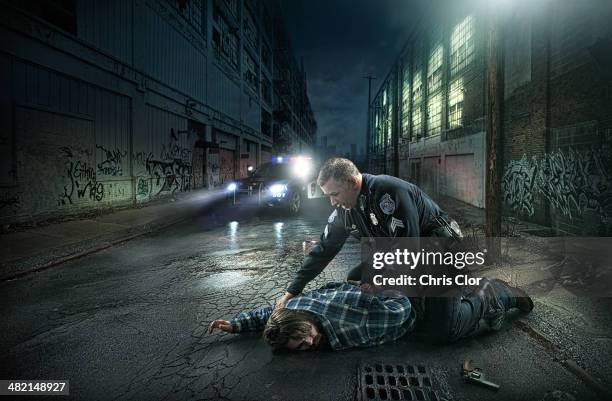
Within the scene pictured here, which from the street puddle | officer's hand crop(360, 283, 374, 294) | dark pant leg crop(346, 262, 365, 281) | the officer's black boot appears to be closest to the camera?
officer's hand crop(360, 283, 374, 294)

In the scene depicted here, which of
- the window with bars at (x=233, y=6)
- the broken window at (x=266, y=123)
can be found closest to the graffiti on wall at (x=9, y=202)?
the window with bars at (x=233, y=6)

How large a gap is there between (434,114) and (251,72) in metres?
17.3

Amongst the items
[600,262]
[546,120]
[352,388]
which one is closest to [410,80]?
[546,120]

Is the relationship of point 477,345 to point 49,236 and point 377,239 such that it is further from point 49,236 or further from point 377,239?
point 49,236

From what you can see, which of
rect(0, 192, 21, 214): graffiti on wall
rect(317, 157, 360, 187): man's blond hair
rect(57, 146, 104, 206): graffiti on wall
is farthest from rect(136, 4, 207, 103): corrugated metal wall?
rect(317, 157, 360, 187): man's blond hair

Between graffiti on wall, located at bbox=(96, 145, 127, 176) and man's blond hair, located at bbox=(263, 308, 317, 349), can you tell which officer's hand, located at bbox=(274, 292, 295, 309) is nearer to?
man's blond hair, located at bbox=(263, 308, 317, 349)

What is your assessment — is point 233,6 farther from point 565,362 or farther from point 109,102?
point 565,362

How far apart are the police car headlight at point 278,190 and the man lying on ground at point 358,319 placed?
27.4ft

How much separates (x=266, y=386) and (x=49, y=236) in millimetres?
7119

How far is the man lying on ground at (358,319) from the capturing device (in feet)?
8.46

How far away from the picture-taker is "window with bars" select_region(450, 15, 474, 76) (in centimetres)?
1507

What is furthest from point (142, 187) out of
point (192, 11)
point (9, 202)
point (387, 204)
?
point (387, 204)

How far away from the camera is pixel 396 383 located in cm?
230

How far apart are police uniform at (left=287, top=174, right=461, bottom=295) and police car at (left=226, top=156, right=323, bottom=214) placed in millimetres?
8222
